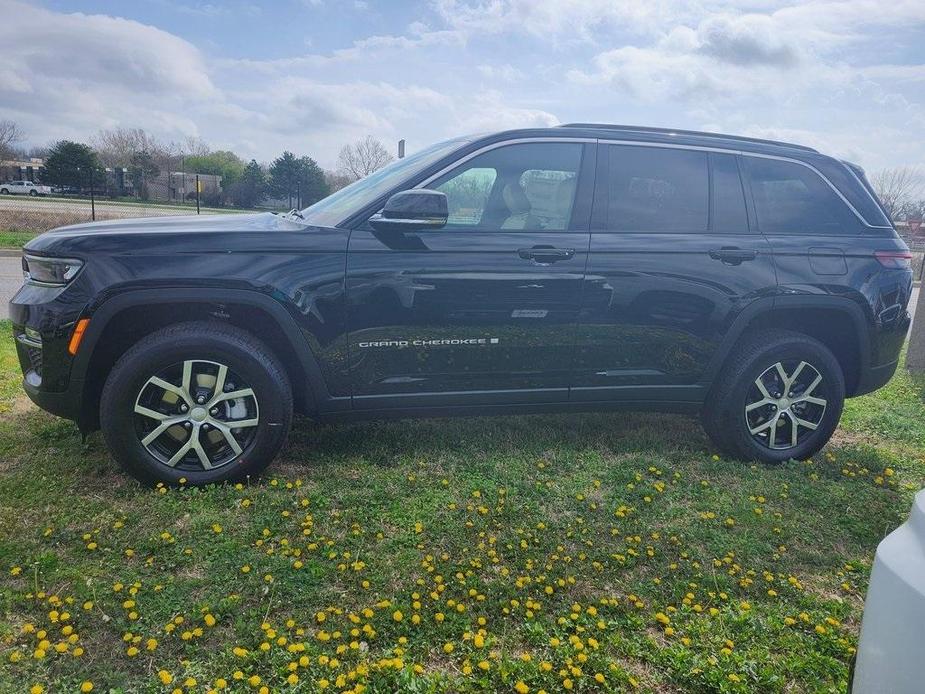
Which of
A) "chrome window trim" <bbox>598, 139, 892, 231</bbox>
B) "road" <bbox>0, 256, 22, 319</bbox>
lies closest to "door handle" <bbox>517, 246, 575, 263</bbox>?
"chrome window trim" <bbox>598, 139, 892, 231</bbox>

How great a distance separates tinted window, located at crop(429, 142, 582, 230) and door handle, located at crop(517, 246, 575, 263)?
157mm

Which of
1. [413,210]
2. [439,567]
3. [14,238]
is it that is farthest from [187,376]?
[14,238]

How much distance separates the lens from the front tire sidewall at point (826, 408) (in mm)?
4113

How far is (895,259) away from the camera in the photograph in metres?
4.22

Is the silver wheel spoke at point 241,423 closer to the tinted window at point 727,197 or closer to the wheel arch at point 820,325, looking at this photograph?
the wheel arch at point 820,325

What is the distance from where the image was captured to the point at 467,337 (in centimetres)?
365

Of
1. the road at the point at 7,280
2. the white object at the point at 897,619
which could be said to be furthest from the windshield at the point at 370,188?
the road at the point at 7,280

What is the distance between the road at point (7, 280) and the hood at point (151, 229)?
522cm

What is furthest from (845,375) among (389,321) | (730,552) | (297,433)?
(297,433)

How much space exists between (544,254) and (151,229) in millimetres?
2024

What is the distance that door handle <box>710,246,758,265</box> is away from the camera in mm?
3945

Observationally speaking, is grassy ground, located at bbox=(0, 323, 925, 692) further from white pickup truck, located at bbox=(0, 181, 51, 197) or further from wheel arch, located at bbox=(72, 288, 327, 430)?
white pickup truck, located at bbox=(0, 181, 51, 197)

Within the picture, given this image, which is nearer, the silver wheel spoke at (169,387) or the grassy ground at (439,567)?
the grassy ground at (439,567)

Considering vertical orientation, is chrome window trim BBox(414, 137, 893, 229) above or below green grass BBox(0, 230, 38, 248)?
above
